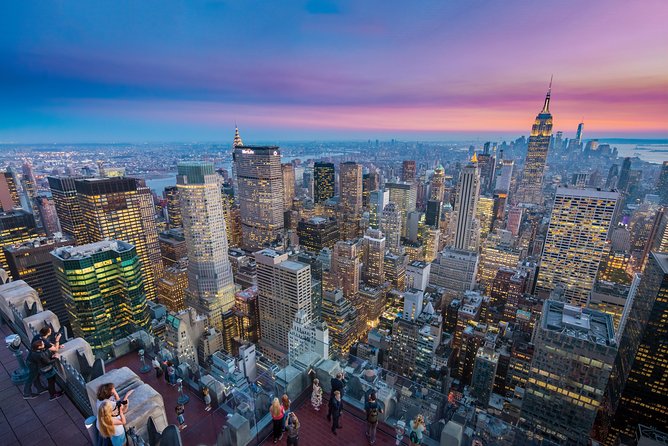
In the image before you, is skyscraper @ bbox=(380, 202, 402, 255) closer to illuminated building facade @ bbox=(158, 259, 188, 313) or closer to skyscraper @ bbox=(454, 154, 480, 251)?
skyscraper @ bbox=(454, 154, 480, 251)

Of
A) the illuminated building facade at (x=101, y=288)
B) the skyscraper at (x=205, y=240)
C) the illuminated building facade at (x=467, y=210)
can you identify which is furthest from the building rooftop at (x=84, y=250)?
the illuminated building facade at (x=467, y=210)

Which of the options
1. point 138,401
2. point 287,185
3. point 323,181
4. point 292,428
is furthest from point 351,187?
point 138,401

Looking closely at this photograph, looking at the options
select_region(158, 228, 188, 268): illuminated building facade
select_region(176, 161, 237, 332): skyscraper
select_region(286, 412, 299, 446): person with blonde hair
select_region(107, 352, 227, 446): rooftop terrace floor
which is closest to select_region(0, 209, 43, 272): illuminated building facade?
select_region(158, 228, 188, 268): illuminated building facade

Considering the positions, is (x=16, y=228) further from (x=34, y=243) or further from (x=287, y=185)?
(x=287, y=185)

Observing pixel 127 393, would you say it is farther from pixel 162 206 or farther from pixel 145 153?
pixel 145 153

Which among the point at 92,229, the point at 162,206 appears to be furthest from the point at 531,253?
the point at 162,206

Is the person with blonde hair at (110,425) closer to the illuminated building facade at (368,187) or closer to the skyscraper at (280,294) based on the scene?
the skyscraper at (280,294)

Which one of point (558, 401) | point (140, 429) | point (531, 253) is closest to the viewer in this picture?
point (140, 429)
